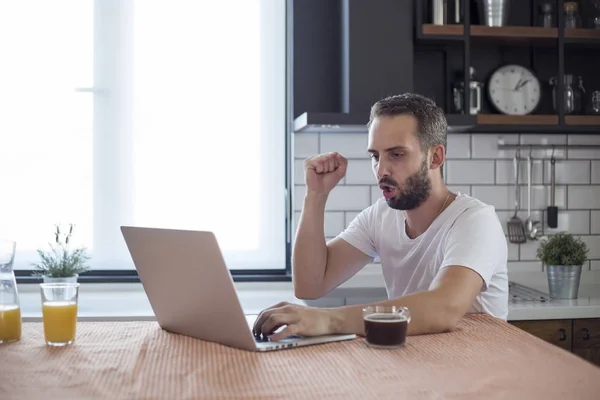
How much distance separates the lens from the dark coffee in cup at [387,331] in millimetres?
1445

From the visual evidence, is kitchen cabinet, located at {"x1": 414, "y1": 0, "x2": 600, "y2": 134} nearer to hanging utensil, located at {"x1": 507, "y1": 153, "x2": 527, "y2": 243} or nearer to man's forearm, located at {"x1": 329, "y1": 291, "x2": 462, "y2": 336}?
hanging utensil, located at {"x1": 507, "y1": 153, "x2": 527, "y2": 243}

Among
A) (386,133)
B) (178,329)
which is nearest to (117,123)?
(386,133)

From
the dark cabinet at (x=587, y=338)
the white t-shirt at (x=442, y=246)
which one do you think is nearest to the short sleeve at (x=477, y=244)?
the white t-shirt at (x=442, y=246)

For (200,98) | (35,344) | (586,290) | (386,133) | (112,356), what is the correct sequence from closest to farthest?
(112,356) < (35,344) < (386,133) < (586,290) < (200,98)

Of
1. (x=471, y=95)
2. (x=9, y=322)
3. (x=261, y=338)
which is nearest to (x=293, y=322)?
(x=261, y=338)

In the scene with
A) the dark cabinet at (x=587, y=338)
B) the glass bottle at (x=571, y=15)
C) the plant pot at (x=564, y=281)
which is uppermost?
the glass bottle at (x=571, y=15)

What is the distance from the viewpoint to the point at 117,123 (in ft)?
10.7

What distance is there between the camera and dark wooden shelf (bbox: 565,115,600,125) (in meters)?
3.14

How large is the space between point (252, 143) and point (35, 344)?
1897 millimetres

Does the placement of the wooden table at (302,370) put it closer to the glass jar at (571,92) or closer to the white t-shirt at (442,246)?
the white t-shirt at (442,246)

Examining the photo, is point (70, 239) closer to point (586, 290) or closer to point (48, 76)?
point (48, 76)

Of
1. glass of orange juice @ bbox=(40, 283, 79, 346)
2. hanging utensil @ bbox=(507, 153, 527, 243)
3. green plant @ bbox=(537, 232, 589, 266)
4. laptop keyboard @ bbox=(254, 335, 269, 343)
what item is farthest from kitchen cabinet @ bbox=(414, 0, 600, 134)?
glass of orange juice @ bbox=(40, 283, 79, 346)

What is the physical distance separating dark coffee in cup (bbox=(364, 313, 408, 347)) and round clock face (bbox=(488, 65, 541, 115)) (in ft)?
6.61

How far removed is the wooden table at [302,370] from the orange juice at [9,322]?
3 centimetres
